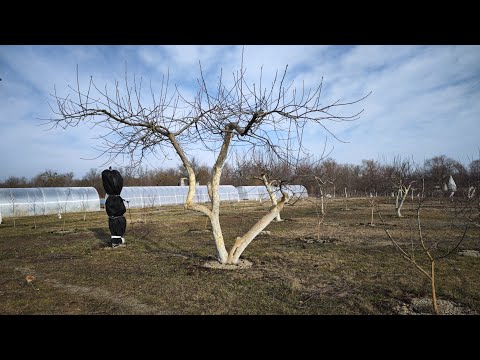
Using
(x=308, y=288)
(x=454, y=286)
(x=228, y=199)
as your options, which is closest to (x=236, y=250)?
(x=308, y=288)

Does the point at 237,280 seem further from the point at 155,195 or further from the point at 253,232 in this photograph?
the point at 155,195

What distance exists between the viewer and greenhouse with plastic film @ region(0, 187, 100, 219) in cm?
2277

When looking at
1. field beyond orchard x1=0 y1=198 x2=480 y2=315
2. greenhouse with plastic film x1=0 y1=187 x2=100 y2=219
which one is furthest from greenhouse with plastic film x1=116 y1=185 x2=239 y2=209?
field beyond orchard x1=0 y1=198 x2=480 y2=315

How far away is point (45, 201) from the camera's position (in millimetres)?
24844

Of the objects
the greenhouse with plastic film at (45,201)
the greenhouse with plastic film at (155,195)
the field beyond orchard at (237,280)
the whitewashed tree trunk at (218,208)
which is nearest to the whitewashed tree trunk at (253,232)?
the whitewashed tree trunk at (218,208)

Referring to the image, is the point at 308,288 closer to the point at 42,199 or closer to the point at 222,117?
the point at 222,117

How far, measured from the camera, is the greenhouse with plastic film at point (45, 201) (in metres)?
22.8

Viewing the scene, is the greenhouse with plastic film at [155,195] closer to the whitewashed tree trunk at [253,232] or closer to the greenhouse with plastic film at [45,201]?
the greenhouse with plastic film at [45,201]

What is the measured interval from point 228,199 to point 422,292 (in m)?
36.5

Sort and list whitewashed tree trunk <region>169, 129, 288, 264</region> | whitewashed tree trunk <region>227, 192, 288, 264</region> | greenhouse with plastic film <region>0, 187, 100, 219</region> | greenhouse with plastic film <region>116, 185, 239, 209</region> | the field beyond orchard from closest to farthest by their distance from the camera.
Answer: the field beyond orchard → whitewashed tree trunk <region>169, 129, 288, 264</region> → whitewashed tree trunk <region>227, 192, 288, 264</region> → greenhouse with plastic film <region>0, 187, 100, 219</region> → greenhouse with plastic film <region>116, 185, 239, 209</region>

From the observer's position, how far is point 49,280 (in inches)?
246

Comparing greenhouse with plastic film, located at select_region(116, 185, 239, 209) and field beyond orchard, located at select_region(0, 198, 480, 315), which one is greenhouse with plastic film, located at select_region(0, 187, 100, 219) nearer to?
greenhouse with plastic film, located at select_region(116, 185, 239, 209)
